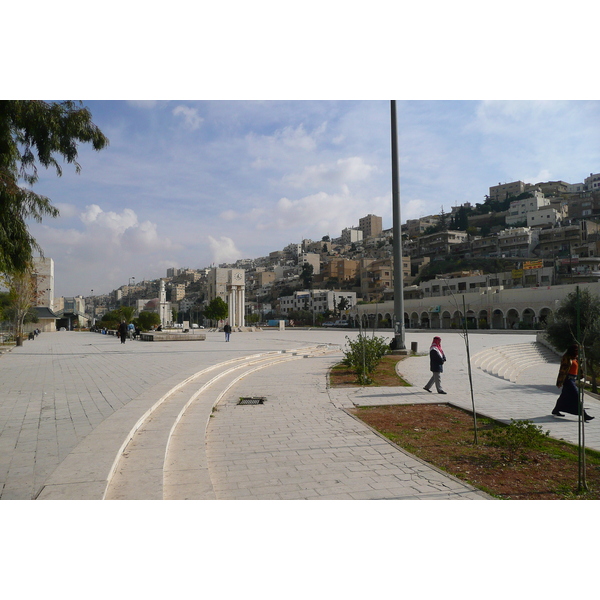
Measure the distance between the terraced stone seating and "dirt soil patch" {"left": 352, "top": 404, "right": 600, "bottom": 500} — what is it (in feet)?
29.6

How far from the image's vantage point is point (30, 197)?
19.8ft

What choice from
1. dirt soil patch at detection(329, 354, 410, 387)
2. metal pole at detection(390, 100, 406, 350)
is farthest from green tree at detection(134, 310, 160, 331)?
dirt soil patch at detection(329, 354, 410, 387)

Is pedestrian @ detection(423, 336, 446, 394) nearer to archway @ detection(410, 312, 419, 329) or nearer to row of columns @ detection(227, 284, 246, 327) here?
archway @ detection(410, 312, 419, 329)

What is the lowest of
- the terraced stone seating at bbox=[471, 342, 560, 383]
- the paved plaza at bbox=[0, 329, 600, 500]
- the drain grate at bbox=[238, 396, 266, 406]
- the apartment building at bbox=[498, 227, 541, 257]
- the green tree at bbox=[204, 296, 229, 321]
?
the terraced stone seating at bbox=[471, 342, 560, 383]

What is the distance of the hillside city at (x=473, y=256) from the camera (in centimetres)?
7506

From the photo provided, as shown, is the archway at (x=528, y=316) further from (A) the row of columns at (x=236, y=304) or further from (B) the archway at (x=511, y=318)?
(A) the row of columns at (x=236, y=304)

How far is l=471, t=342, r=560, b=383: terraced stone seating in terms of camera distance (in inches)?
670

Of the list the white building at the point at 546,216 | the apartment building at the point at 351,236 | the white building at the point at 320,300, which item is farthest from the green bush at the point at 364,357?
the apartment building at the point at 351,236

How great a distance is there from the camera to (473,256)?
319 feet

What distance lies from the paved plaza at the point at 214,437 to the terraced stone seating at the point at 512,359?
583 centimetres

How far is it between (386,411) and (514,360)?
15.6 m

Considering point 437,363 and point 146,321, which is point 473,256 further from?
point 437,363

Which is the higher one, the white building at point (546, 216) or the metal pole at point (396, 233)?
→ the white building at point (546, 216)

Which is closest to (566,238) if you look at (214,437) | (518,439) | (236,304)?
(236,304)
